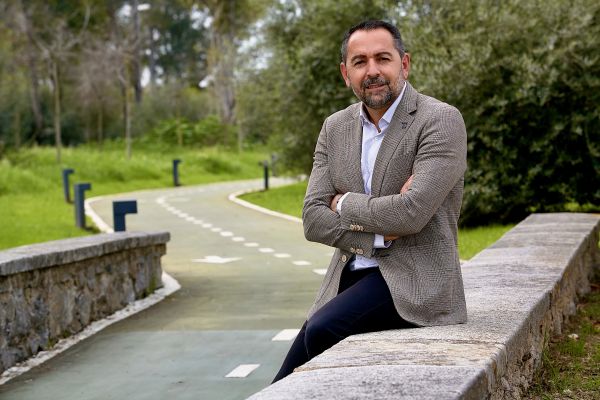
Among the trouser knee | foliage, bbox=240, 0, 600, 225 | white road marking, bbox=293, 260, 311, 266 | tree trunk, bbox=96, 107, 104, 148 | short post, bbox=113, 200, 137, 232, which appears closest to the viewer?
the trouser knee

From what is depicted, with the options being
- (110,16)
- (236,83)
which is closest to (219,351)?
(236,83)

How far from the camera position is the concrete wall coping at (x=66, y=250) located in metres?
8.18

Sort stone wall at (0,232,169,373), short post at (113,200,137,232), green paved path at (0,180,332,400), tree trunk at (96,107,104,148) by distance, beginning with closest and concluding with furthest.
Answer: green paved path at (0,180,332,400) < stone wall at (0,232,169,373) < short post at (113,200,137,232) < tree trunk at (96,107,104,148)

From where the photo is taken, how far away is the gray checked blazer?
447 centimetres

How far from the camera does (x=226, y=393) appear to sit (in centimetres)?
677

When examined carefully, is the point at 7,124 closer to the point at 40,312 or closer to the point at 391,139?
the point at 40,312

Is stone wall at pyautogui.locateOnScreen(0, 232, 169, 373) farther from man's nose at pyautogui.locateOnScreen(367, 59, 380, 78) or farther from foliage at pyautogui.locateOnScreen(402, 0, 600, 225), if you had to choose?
foliage at pyautogui.locateOnScreen(402, 0, 600, 225)

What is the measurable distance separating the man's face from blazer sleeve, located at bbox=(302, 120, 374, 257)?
0.36 metres

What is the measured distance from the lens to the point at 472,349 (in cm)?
411

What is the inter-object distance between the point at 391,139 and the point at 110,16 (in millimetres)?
65831

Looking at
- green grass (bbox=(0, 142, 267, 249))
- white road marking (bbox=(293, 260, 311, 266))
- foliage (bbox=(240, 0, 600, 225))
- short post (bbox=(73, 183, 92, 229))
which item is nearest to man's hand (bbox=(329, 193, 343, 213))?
white road marking (bbox=(293, 260, 311, 266))

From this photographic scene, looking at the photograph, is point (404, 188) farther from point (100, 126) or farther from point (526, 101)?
point (100, 126)

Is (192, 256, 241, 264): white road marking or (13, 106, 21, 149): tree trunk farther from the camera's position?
(13, 106, 21, 149): tree trunk

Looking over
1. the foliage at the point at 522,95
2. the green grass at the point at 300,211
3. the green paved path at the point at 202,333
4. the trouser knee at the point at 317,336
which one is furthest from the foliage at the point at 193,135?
the trouser knee at the point at 317,336
